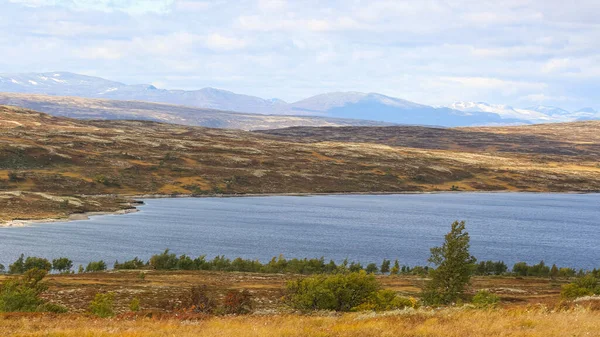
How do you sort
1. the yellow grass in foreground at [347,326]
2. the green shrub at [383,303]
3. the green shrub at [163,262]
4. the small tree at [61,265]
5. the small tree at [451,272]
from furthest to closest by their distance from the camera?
1. the green shrub at [163,262]
2. the small tree at [61,265]
3. the small tree at [451,272]
4. the green shrub at [383,303]
5. the yellow grass in foreground at [347,326]

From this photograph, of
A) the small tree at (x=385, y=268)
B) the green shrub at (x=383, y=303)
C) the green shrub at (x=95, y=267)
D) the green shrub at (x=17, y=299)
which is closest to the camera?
the green shrub at (x=17, y=299)

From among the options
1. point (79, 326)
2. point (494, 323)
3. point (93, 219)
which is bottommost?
point (93, 219)

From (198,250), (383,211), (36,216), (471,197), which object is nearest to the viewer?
(198,250)

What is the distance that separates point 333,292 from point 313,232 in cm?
7040

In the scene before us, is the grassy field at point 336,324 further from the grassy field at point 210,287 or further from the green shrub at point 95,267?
the green shrub at point 95,267

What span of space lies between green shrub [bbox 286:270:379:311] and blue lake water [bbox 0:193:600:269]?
43.5 metres

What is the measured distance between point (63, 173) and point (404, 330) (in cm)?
14720

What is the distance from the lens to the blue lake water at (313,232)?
87.6 metres

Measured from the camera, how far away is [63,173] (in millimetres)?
155375

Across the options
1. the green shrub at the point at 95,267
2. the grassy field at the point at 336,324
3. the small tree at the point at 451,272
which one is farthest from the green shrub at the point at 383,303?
the green shrub at the point at 95,267

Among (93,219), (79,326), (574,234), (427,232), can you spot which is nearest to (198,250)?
(93,219)

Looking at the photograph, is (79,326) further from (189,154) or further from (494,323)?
(189,154)

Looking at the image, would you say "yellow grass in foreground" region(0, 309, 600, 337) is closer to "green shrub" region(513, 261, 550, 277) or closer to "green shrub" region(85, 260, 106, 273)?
"green shrub" region(85, 260, 106, 273)

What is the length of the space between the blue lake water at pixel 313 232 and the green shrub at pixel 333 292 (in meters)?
43.5
